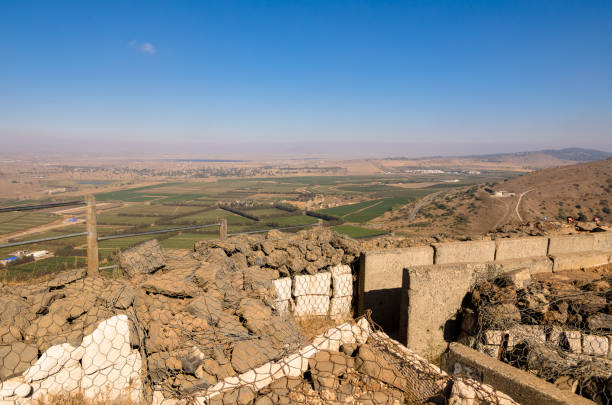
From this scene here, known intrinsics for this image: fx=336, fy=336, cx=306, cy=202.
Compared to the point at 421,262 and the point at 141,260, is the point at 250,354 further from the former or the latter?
the point at 421,262

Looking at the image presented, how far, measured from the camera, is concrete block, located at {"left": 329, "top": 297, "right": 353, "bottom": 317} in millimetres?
7238

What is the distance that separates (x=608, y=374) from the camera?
3885 millimetres

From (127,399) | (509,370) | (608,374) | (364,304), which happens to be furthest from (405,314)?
(127,399)

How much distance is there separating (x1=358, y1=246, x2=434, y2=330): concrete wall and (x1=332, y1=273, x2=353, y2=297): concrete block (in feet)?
0.74

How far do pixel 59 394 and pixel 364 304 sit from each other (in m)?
5.23

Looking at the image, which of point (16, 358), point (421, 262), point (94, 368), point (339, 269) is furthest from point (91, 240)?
point (421, 262)

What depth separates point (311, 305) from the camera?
277 inches

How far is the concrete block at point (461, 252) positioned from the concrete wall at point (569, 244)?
6.95 feet

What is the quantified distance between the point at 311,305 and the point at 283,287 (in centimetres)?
76

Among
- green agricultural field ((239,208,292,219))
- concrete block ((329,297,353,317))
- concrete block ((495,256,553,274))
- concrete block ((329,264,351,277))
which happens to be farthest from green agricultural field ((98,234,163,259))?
green agricultural field ((239,208,292,219))

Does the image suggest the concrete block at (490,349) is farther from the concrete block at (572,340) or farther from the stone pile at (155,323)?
the stone pile at (155,323)

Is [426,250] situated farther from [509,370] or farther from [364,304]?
[509,370]

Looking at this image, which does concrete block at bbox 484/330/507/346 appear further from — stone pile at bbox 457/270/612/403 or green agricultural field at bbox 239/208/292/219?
green agricultural field at bbox 239/208/292/219

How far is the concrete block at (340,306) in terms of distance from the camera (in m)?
7.24
